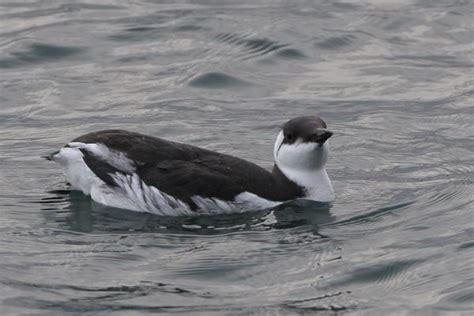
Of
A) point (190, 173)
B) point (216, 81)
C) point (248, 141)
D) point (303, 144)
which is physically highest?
point (303, 144)

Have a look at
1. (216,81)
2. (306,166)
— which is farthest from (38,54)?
(306,166)

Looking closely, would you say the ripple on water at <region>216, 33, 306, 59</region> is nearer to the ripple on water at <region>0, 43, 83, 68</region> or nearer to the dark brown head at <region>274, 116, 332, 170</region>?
the ripple on water at <region>0, 43, 83, 68</region>

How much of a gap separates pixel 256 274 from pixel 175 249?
0.90 m

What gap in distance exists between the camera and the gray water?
11.3m

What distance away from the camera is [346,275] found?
457 inches

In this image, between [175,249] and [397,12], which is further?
[397,12]

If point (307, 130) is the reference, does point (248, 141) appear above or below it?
below

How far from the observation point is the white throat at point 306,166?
523 inches

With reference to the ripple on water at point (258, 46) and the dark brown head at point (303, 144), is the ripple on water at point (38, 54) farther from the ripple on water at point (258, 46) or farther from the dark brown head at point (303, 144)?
the dark brown head at point (303, 144)

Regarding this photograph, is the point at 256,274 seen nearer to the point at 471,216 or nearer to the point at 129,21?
the point at 471,216

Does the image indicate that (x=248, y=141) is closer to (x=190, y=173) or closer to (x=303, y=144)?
(x=303, y=144)

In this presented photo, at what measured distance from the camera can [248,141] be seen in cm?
1562

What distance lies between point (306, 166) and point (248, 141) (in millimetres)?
2327

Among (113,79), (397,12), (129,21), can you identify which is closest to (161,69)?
(113,79)
